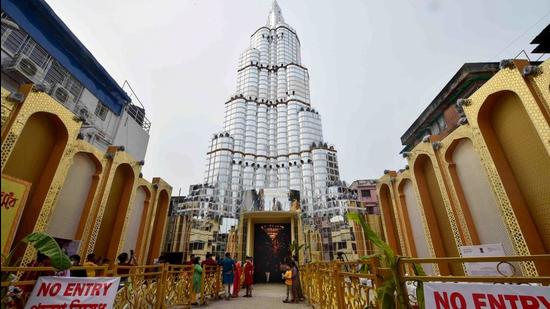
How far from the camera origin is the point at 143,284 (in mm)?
5883

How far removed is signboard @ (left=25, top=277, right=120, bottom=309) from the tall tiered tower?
1928 centimetres

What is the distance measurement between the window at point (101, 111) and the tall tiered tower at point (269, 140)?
12684 millimetres

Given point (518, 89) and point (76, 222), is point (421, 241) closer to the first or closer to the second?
point (518, 89)

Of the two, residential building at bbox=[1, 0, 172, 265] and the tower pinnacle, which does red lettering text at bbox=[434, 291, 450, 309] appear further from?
the tower pinnacle

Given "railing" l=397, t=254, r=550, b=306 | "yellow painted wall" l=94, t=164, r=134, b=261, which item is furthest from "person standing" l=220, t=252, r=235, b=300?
"railing" l=397, t=254, r=550, b=306

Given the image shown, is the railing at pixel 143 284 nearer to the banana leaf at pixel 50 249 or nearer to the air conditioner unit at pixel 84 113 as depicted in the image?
the banana leaf at pixel 50 249

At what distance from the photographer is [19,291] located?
374 cm

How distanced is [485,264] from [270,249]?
39.4ft

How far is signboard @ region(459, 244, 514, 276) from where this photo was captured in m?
6.41

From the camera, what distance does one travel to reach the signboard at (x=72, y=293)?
349 centimetres

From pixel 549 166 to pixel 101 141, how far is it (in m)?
15.5

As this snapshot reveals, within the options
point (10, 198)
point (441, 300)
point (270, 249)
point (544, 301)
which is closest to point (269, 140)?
point (270, 249)

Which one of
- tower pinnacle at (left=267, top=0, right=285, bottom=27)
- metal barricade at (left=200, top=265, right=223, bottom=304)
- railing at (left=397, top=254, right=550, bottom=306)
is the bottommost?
metal barricade at (left=200, top=265, right=223, bottom=304)

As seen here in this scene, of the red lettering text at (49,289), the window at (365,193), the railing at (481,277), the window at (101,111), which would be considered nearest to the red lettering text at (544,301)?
the railing at (481,277)
